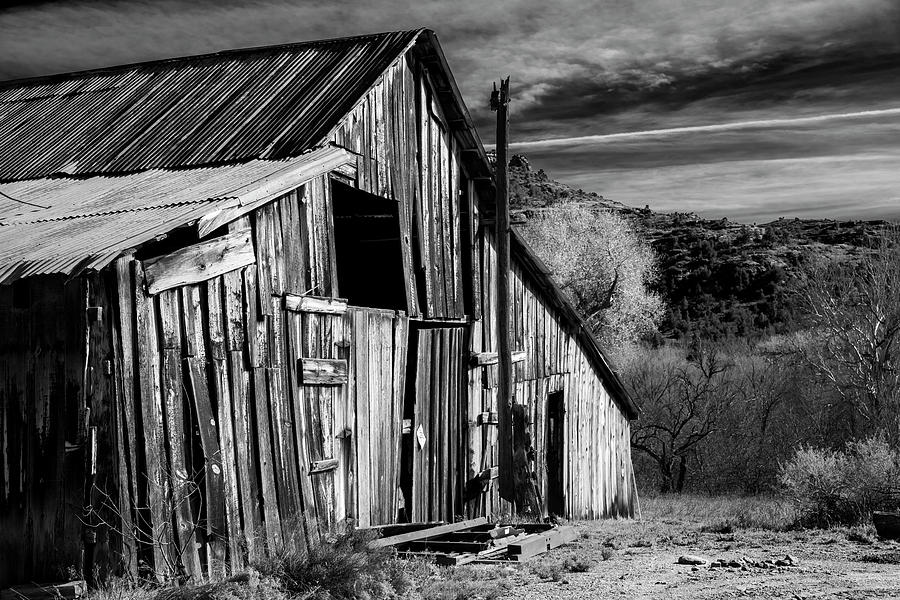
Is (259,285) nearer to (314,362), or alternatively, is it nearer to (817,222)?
(314,362)

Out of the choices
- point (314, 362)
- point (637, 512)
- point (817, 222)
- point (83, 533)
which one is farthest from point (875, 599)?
point (817, 222)

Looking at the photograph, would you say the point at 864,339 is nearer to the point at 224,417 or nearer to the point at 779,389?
the point at 779,389

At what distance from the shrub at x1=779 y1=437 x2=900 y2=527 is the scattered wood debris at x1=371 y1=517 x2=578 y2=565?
15.1ft

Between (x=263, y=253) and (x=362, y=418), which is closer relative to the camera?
(x=263, y=253)

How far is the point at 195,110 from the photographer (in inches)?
512

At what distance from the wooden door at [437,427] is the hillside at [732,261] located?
3802 centimetres

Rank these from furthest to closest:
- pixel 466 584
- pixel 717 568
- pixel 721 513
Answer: pixel 721 513, pixel 717 568, pixel 466 584

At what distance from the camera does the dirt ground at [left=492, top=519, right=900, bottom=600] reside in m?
8.63

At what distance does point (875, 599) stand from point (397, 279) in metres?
7.07

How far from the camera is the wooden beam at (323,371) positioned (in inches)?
392

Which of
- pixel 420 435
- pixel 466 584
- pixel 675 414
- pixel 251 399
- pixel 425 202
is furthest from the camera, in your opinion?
pixel 675 414

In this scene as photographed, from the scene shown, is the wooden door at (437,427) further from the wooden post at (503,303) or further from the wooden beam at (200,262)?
the wooden beam at (200,262)

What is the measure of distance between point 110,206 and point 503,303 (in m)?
6.05

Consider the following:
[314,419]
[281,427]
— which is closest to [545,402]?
[314,419]
